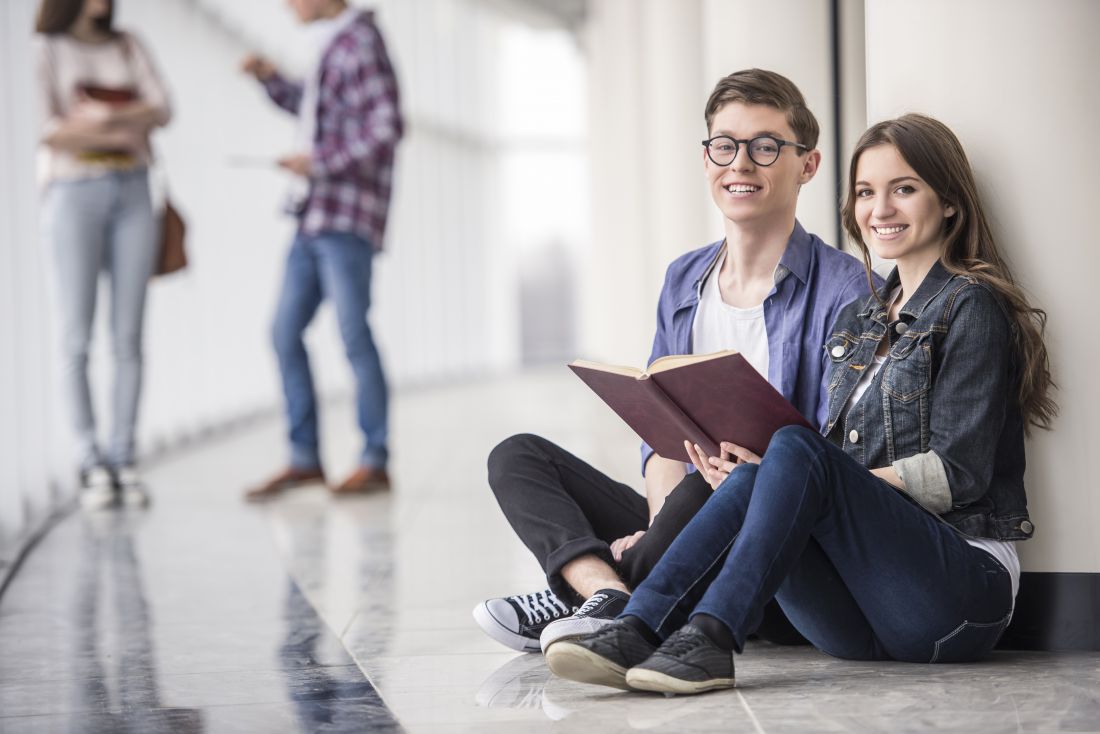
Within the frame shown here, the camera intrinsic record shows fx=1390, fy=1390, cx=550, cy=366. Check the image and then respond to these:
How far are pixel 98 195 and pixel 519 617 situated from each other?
2705 mm

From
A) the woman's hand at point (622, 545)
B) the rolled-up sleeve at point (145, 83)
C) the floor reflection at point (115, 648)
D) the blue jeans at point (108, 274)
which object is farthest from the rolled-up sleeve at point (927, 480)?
the rolled-up sleeve at point (145, 83)

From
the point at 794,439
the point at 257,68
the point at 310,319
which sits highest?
the point at 257,68

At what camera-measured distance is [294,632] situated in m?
2.82

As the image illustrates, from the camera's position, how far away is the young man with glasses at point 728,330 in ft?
7.97

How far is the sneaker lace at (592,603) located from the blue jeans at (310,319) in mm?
2619

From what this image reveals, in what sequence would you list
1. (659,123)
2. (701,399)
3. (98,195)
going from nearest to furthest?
(701,399) → (98,195) → (659,123)

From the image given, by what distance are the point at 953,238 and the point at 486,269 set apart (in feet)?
40.3

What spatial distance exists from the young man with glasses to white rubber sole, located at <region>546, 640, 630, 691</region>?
23 centimetres

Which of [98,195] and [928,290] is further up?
[98,195]

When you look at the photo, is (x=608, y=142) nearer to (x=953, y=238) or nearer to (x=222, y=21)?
(x=222, y=21)

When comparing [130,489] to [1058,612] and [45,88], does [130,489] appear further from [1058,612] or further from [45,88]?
[1058,612]

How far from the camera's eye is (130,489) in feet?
15.6

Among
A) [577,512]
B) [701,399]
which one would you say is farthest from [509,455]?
[701,399]

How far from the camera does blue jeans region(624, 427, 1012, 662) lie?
2035 mm
